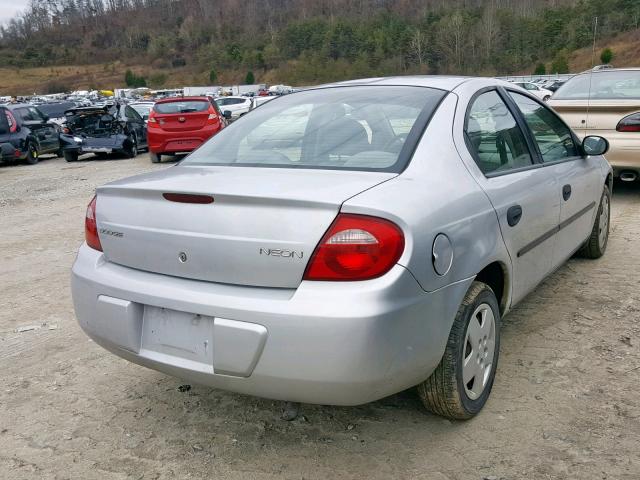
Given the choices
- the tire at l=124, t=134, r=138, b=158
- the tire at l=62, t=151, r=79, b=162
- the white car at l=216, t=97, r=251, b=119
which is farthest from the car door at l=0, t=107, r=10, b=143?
the white car at l=216, t=97, r=251, b=119

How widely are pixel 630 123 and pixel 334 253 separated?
585 centimetres

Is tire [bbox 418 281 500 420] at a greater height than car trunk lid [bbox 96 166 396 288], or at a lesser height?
lesser

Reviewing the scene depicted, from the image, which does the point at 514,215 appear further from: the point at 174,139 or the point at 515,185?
the point at 174,139

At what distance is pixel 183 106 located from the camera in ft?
46.0

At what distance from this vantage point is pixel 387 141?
9.08 ft

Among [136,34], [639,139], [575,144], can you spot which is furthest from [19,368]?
[136,34]

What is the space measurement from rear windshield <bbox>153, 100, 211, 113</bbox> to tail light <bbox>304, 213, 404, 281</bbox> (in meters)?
12.4

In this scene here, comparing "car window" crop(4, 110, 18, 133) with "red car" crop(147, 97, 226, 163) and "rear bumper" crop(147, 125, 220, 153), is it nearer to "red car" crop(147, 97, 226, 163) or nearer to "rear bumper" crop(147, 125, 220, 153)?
"red car" crop(147, 97, 226, 163)

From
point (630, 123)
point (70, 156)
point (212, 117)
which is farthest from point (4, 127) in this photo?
point (630, 123)

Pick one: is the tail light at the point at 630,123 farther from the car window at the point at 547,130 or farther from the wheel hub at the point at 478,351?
the wheel hub at the point at 478,351

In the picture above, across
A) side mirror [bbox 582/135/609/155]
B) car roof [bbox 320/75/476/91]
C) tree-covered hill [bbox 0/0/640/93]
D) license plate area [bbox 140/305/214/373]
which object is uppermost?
tree-covered hill [bbox 0/0/640/93]

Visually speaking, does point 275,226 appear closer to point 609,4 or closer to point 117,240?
point 117,240

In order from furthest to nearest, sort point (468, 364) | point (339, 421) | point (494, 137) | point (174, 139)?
1. point (174, 139)
2. point (494, 137)
3. point (339, 421)
4. point (468, 364)

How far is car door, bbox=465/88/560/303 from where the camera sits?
2.89 m
